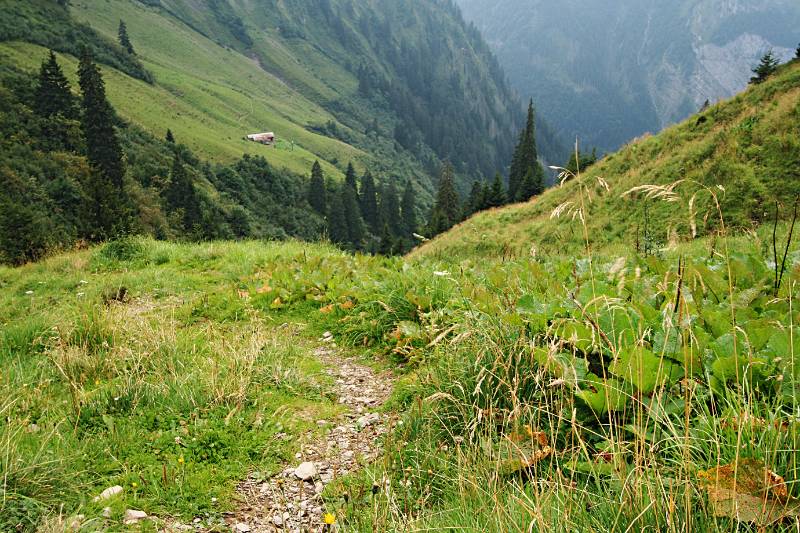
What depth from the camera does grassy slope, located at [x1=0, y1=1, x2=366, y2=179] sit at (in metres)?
106

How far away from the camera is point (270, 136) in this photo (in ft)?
480

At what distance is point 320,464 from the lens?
3.51 m

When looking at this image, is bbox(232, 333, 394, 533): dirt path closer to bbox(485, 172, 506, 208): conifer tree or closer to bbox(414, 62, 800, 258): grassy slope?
bbox(414, 62, 800, 258): grassy slope

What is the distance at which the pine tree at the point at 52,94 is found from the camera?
6631 cm

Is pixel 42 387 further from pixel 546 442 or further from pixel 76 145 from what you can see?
pixel 76 145

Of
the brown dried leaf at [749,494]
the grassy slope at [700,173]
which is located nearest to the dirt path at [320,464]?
the brown dried leaf at [749,494]

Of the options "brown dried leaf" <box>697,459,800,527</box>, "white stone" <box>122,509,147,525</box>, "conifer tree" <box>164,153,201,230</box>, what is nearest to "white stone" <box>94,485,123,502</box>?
"white stone" <box>122,509,147,525</box>

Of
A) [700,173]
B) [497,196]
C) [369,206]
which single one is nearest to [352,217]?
[369,206]

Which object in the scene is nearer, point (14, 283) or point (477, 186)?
point (14, 283)

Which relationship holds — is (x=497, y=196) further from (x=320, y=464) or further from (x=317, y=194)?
(x=317, y=194)

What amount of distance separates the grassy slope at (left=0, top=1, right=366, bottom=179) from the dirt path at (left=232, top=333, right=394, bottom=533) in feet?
343

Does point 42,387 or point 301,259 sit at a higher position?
point 301,259

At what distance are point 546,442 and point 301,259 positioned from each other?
7.32 meters

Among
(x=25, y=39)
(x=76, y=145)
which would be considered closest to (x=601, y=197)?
(x=76, y=145)
